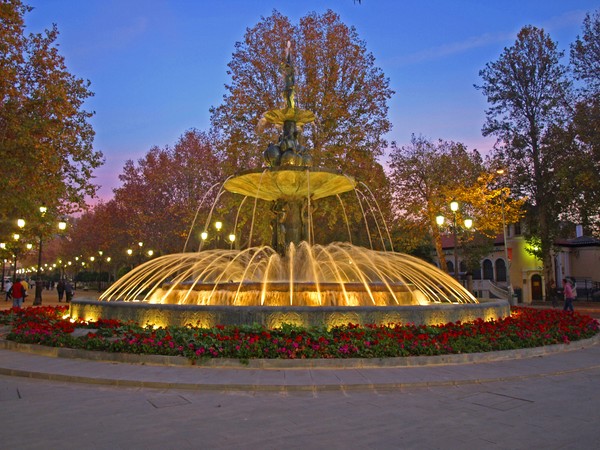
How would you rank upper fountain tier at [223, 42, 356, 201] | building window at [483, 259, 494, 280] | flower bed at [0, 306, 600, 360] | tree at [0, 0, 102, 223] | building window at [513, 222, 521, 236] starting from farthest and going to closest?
1. building window at [483, 259, 494, 280]
2. building window at [513, 222, 521, 236]
3. tree at [0, 0, 102, 223]
4. upper fountain tier at [223, 42, 356, 201]
5. flower bed at [0, 306, 600, 360]

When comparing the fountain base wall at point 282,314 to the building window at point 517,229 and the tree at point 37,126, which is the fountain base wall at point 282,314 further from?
the building window at point 517,229

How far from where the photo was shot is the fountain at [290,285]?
10.4 meters

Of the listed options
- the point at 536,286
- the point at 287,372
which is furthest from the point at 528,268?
the point at 287,372

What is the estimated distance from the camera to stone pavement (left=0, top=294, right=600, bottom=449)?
198 inches

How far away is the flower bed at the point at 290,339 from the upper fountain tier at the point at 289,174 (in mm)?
5453

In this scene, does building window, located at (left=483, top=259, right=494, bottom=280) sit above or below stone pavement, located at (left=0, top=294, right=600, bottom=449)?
above

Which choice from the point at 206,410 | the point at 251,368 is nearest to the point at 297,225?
the point at 251,368

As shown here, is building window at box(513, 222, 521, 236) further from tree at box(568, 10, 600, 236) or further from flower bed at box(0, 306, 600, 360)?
flower bed at box(0, 306, 600, 360)

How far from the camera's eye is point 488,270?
5897cm

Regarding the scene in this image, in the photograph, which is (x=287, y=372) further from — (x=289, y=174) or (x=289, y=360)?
(x=289, y=174)

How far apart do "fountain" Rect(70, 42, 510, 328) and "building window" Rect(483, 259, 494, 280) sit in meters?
44.2

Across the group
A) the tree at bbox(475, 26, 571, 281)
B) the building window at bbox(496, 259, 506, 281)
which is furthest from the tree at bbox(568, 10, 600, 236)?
the building window at bbox(496, 259, 506, 281)

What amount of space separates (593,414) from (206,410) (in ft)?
16.0

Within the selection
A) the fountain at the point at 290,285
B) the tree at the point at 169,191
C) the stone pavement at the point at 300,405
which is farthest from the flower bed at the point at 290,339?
the tree at the point at 169,191
